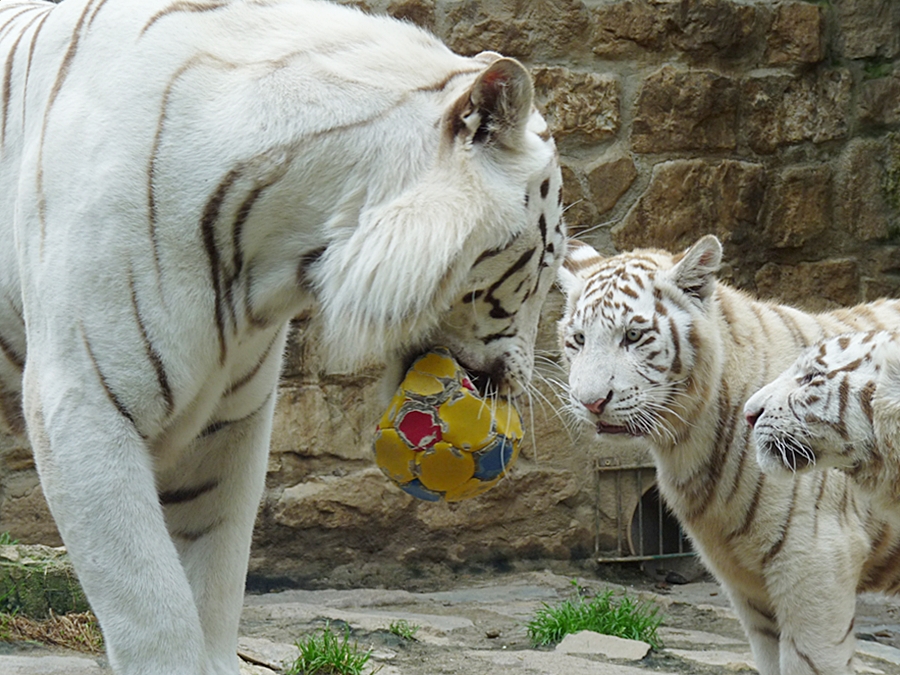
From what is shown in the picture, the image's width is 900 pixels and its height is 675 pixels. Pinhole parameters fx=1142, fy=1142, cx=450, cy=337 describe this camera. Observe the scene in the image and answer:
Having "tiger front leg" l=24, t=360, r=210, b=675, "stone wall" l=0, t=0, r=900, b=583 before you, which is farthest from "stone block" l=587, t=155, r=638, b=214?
"tiger front leg" l=24, t=360, r=210, b=675

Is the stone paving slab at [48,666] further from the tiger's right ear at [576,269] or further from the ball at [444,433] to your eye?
the tiger's right ear at [576,269]

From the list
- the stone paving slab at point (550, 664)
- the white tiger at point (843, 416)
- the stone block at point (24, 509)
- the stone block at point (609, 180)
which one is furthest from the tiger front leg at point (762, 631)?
the stone block at point (24, 509)

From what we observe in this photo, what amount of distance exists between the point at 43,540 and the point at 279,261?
3347mm

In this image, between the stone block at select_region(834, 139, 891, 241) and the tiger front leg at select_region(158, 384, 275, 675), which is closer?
the tiger front leg at select_region(158, 384, 275, 675)

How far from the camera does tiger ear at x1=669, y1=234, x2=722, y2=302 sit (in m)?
3.73

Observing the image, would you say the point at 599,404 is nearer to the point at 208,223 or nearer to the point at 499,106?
the point at 499,106

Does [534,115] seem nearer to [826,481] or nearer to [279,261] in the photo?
[279,261]

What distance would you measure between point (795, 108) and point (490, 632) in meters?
2.88

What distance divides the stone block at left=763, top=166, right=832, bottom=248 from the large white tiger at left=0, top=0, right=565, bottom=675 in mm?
3372

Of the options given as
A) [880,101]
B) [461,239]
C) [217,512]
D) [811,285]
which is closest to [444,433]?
[461,239]

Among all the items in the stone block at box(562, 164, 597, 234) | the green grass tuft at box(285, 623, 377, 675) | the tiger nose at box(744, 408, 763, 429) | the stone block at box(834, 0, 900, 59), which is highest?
the stone block at box(834, 0, 900, 59)

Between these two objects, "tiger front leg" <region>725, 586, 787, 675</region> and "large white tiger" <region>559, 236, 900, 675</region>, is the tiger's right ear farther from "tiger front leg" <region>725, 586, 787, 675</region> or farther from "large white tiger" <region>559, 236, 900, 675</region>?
"tiger front leg" <region>725, 586, 787, 675</region>

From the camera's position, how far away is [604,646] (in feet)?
13.7

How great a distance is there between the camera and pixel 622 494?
544 cm
